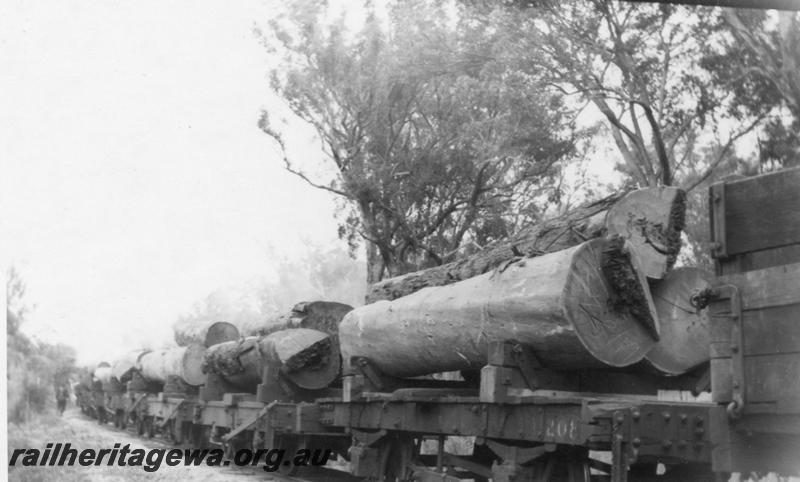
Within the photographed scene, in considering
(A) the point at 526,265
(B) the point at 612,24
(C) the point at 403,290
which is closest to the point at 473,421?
(A) the point at 526,265

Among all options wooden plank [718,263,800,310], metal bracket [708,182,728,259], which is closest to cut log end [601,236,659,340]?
metal bracket [708,182,728,259]

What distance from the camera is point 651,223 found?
6.59 meters

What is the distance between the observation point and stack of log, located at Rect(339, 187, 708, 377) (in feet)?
20.2

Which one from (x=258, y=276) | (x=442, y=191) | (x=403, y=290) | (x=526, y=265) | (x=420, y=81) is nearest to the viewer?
(x=526, y=265)

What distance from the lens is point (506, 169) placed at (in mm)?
19188

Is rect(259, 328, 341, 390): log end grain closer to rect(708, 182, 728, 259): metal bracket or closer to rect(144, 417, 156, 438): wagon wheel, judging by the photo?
rect(708, 182, 728, 259): metal bracket

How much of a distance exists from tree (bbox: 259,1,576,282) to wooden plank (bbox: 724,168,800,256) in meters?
10.6

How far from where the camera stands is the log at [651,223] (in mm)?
6570

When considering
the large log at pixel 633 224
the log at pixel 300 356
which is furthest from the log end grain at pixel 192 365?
the large log at pixel 633 224

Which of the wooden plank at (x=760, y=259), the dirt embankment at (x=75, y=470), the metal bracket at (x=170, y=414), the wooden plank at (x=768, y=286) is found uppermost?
the wooden plank at (x=760, y=259)

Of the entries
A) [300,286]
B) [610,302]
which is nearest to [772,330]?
[610,302]

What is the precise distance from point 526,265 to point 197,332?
11.4 metres

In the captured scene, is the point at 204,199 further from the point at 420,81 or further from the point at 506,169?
the point at 506,169

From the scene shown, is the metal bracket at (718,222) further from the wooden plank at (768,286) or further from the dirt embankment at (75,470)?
the dirt embankment at (75,470)
